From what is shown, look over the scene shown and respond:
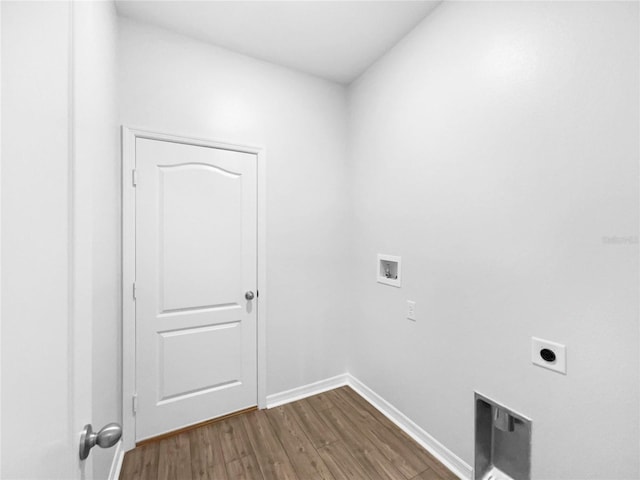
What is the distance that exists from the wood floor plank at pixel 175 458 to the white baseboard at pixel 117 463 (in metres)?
0.20

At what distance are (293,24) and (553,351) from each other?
2.34 m

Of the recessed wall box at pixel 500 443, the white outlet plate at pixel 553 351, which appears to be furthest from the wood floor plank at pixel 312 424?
the white outlet plate at pixel 553 351

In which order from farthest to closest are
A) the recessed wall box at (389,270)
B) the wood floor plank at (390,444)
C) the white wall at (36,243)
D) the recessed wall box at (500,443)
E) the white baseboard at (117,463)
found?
the recessed wall box at (389,270)
the wood floor plank at (390,444)
the white baseboard at (117,463)
the recessed wall box at (500,443)
the white wall at (36,243)

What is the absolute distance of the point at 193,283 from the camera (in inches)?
76.4

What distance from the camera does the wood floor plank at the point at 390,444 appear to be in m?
1.61

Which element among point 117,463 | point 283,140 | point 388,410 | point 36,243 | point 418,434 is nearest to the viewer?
point 36,243

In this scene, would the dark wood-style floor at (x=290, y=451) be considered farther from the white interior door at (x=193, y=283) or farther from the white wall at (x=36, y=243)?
the white wall at (x=36, y=243)

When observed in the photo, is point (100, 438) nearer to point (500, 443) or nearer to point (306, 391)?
point (500, 443)

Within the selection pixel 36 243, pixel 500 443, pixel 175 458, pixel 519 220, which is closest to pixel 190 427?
pixel 175 458

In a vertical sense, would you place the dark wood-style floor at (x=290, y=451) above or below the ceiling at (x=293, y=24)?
below

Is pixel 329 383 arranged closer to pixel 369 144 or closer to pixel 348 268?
pixel 348 268

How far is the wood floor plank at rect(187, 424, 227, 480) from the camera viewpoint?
1563 mm

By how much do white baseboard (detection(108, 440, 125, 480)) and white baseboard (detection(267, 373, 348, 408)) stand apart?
3.11ft

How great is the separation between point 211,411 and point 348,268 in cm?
155
